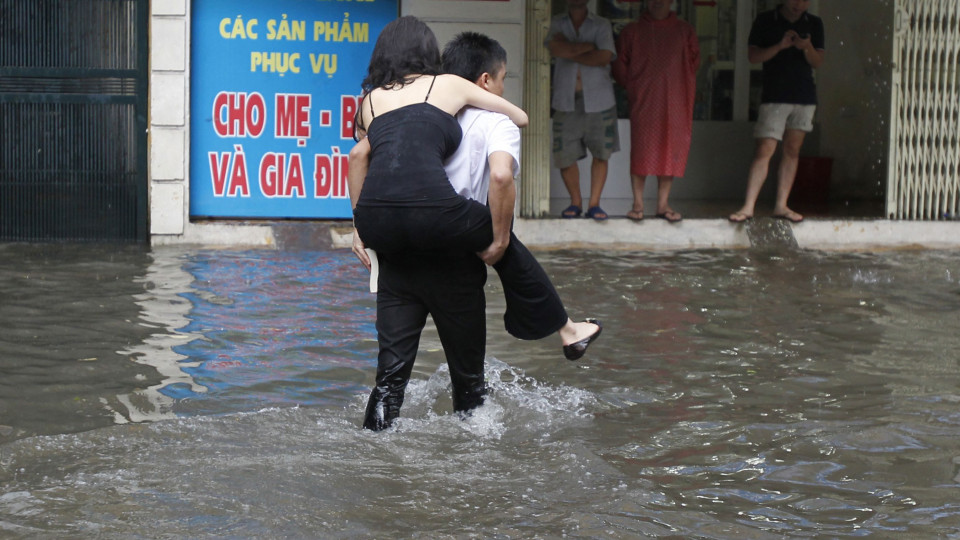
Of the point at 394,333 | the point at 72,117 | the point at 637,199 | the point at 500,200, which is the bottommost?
the point at 394,333

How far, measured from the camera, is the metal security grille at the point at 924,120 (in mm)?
10555

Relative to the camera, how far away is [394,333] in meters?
4.22

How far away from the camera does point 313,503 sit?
12.0 feet

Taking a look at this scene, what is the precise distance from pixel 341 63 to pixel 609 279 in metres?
3.34

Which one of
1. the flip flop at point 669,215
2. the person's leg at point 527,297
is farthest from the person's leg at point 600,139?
the person's leg at point 527,297

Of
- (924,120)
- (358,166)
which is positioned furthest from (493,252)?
(924,120)

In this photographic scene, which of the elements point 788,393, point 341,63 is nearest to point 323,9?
point 341,63

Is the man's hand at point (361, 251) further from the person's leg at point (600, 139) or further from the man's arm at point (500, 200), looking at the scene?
the person's leg at point (600, 139)

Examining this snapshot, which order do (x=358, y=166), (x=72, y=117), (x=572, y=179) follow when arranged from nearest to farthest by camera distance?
1. (x=358, y=166)
2. (x=72, y=117)
3. (x=572, y=179)

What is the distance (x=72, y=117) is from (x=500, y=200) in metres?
6.77

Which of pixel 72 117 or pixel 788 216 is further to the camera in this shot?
pixel 788 216

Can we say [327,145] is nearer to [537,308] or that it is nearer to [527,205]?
[527,205]

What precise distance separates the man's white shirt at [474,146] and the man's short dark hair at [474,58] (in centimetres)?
22

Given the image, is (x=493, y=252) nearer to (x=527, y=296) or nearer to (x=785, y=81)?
(x=527, y=296)
